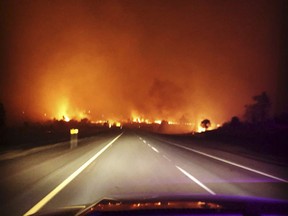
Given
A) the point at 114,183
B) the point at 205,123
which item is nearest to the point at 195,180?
the point at 114,183

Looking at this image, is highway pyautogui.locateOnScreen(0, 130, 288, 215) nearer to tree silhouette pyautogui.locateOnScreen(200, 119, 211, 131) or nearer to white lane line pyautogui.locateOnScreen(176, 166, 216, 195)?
white lane line pyautogui.locateOnScreen(176, 166, 216, 195)

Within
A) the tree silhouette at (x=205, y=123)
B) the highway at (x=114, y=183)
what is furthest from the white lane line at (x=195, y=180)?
the tree silhouette at (x=205, y=123)

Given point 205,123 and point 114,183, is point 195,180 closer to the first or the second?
point 114,183

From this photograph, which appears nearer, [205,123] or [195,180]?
[195,180]

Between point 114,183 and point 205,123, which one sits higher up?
point 205,123

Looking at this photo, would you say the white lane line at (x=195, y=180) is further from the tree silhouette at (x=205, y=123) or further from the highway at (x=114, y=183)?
the tree silhouette at (x=205, y=123)

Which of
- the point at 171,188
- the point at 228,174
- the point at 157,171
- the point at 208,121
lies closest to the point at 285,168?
the point at 228,174

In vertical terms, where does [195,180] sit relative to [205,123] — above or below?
below

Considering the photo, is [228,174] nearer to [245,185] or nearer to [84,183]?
[245,185]

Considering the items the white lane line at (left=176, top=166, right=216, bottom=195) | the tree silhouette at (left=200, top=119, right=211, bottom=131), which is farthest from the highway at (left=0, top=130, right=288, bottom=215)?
the tree silhouette at (left=200, top=119, right=211, bottom=131)

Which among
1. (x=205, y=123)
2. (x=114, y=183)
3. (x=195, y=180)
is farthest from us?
(x=205, y=123)

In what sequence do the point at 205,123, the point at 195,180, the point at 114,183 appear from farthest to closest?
the point at 205,123
the point at 195,180
the point at 114,183

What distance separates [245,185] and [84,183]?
5.45 meters

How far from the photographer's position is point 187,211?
5273mm
